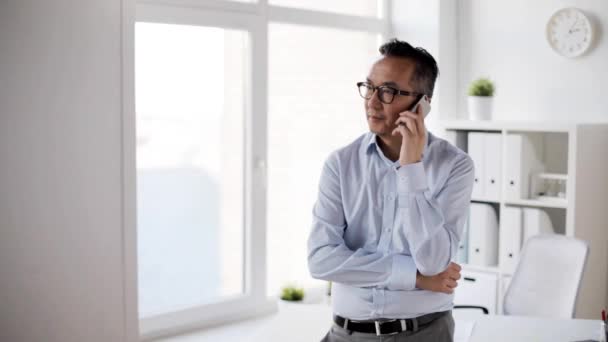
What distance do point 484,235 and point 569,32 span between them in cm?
138

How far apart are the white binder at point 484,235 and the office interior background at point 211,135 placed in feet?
0.11

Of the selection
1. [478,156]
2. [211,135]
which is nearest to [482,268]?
[478,156]

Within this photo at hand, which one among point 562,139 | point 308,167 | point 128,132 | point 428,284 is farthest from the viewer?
point 308,167

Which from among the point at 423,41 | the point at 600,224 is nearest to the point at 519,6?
the point at 423,41

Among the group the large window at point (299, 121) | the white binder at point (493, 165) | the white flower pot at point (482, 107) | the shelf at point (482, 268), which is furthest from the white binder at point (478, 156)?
the large window at point (299, 121)

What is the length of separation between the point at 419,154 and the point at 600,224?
2.89 m

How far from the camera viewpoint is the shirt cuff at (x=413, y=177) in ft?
6.83

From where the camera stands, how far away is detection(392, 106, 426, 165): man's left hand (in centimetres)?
210

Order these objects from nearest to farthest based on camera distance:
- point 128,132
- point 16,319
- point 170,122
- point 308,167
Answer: point 16,319, point 128,132, point 170,122, point 308,167

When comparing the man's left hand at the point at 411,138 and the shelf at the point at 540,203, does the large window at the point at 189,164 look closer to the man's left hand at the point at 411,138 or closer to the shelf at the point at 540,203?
the shelf at the point at 540,203

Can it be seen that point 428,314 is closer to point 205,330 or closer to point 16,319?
point 16,319

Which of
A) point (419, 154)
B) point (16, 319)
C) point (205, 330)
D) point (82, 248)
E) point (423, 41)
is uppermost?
point (423, 41)

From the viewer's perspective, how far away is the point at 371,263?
2115 millimetres

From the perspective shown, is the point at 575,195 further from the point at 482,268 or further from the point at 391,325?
the point at 391,325
